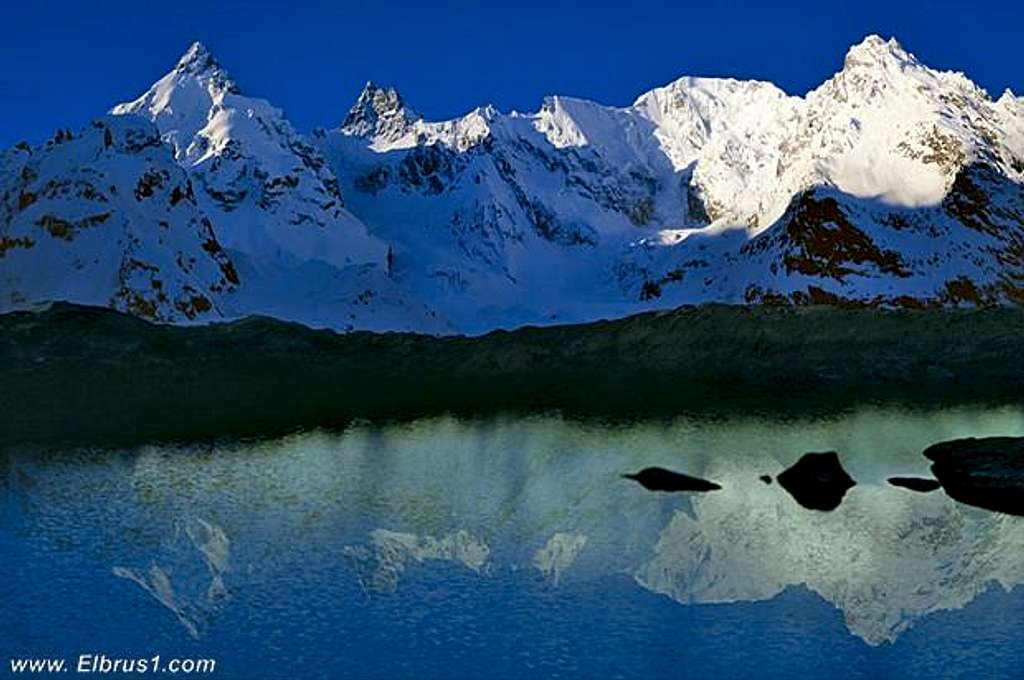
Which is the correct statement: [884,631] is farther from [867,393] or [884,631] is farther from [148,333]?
[148,333]

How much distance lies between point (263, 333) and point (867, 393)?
47.5 metres

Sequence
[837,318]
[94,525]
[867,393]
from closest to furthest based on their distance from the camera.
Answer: [94,525] < [867,393] < [837,318]

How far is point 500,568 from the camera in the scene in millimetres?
25750

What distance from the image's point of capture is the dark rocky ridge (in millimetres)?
54281

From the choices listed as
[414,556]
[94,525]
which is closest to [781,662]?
[414,556]

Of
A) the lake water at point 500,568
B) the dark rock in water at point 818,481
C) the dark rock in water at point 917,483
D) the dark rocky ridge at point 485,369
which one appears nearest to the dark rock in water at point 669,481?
the lake water at point 500,568

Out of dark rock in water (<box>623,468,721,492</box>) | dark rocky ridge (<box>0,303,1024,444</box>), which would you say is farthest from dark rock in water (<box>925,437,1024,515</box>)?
dark rocky ridge (<box>0,303,1024,444</box>)

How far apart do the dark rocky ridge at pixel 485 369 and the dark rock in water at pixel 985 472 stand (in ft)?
45.1

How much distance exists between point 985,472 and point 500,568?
17813 millimetres

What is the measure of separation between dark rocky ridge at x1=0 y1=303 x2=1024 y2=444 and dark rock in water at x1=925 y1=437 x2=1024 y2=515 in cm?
1375

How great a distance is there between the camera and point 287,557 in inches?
1053

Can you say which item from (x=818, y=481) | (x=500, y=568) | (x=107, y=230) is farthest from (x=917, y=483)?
(x=107, y=230)

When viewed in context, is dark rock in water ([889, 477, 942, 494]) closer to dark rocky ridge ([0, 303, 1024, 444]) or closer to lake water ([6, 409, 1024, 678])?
lake water ([6, 409, 1024, 678])

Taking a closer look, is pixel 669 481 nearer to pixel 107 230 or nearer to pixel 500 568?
pixel 500 568
